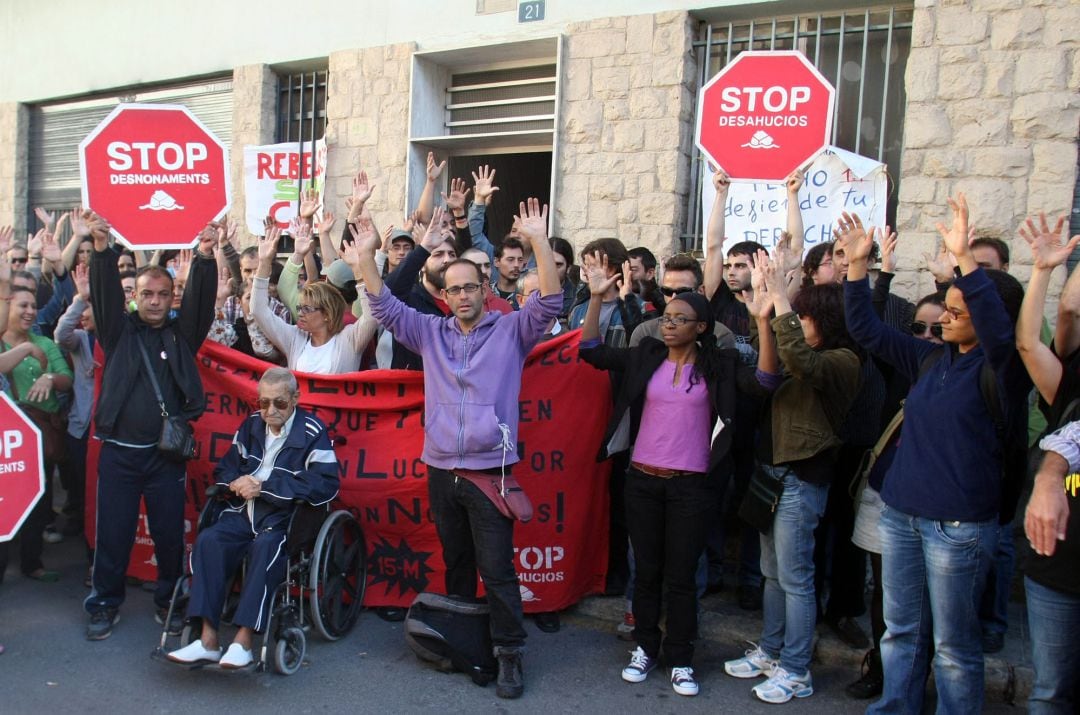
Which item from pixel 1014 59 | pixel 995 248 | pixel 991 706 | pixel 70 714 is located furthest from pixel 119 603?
pixel 1014 59

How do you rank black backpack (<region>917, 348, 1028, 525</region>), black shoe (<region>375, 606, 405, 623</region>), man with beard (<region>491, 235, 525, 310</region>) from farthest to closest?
man with beard (<region>491, 235, 525, 310</region>) < black shoe (<region>375, 606, 405, 623</region>) < black backpack (<region>917, 348, 1028, 525</region>)

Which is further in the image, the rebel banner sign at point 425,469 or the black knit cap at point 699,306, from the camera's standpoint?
the rebel banner sign at point 425,469

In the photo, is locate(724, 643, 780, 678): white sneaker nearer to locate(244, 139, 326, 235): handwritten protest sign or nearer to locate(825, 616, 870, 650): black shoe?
locate(825, 616, 870, 650): black shoe

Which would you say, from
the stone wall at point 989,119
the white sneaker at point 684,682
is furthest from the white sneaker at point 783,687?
the stone wall at point 989,119

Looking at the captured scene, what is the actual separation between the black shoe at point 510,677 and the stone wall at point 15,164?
11.0 m

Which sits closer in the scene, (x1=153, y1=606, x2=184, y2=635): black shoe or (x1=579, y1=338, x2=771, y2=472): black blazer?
(x1=579, y1=338, x2=771, y2=472): black blazer

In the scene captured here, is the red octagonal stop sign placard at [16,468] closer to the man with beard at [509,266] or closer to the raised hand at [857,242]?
the man with beard at [509,266]

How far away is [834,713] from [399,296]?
3023 millimetres

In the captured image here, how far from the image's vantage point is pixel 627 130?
26.3 feet

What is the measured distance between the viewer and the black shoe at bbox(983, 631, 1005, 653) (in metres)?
4.42

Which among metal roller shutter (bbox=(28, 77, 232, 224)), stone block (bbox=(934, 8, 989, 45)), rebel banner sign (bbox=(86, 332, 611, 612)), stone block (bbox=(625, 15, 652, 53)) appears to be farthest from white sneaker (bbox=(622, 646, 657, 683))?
metal roller shutter (bbox=(28, 77, 232, 224))

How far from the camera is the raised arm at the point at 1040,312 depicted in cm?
312

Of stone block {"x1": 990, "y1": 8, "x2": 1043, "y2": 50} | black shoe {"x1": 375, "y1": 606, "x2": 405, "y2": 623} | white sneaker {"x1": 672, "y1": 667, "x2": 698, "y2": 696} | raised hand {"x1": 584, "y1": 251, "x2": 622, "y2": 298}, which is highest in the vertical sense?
stone block {"x1": 990, "y1": 8, "x2": 1043, "y2": 50}

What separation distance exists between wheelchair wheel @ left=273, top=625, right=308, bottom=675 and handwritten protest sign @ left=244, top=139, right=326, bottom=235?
6.03 metres
